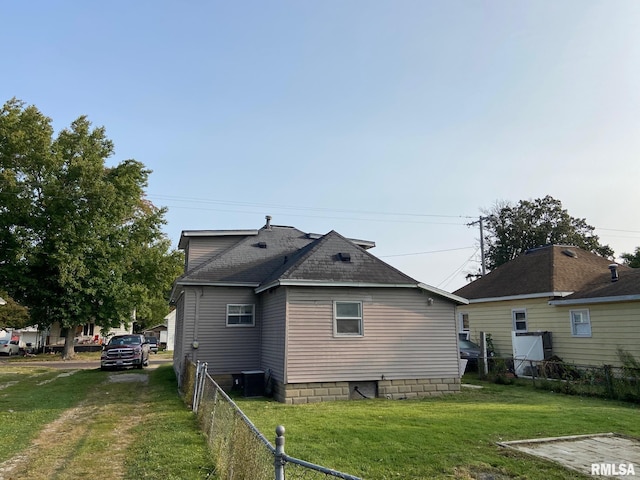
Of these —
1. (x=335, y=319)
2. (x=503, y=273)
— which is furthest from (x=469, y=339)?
(x=335, y=319)

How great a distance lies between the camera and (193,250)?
18.1 m

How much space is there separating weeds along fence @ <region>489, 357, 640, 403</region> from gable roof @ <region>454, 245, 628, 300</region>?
3287mm

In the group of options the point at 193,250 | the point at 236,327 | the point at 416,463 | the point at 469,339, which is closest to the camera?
the point at 416,463

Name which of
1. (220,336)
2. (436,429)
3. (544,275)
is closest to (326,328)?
(220,336)

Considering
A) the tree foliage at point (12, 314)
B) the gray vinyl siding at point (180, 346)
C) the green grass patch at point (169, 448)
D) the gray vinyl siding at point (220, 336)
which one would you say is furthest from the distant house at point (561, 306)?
the tree foliage at point (12, 314)

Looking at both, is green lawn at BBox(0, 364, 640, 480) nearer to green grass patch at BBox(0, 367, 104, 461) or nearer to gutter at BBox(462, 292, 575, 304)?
green grass patch at BBox(0, 367, 104, 461)

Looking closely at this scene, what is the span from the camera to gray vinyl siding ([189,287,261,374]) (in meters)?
15.4

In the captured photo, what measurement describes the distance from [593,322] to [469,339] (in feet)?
23.5

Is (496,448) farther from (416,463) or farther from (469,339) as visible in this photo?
(469,339)

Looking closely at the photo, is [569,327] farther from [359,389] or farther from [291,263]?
[291,263]

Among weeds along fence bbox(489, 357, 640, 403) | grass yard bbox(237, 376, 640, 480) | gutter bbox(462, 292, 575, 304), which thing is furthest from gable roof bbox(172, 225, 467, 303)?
gutter bbox(462, 292, 575, 304)

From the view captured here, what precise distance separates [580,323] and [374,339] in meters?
9.07

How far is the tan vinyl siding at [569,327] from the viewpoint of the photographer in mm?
15297

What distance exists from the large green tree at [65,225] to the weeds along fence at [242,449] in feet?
79.8
